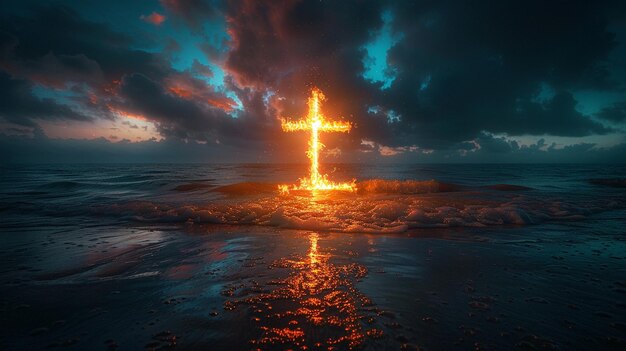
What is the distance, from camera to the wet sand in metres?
2.75

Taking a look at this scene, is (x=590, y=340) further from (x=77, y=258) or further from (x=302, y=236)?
(x=77, y=258)

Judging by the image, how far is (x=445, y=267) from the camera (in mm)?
4781

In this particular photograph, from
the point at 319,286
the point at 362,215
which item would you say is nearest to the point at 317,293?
the point at 319,286

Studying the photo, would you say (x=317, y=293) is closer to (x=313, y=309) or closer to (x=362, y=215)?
(x=313, y=309)

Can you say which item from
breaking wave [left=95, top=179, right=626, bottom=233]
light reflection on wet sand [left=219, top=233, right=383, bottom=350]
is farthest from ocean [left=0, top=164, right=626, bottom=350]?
breaking wave [left=95, top=179, right=626, bottom=233]

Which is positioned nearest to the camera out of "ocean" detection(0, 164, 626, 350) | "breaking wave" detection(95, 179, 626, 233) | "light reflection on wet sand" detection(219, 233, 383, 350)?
"light reflection on wet sand" detection(219, 233, 383, 350)

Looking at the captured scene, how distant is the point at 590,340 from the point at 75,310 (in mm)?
5891

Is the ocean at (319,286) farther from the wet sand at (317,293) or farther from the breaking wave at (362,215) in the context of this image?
the breaking wave at (362,215)

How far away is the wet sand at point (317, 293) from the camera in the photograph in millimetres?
2750

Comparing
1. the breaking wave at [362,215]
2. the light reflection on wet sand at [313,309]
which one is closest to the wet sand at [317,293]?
the light reflection on wet sand at [313,309]

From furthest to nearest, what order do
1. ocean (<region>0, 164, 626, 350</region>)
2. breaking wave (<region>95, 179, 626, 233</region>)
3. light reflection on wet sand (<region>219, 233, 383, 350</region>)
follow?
breaking wave (<region>95, 179, 626, 233</region>)
ocean (<region>0, 164, 626, 350</region>)
light reflection on wet sand (<region>219, 233, 383, 350</region>)

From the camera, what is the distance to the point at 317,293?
368cm

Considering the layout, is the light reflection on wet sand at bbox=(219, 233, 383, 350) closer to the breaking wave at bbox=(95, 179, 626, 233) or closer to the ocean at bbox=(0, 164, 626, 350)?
the ocean at bbox=(0, 164, 626, 350)

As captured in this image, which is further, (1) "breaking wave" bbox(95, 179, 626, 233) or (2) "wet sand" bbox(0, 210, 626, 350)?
(1) "breaking wave" bbox(95, 179, 626, 233)
